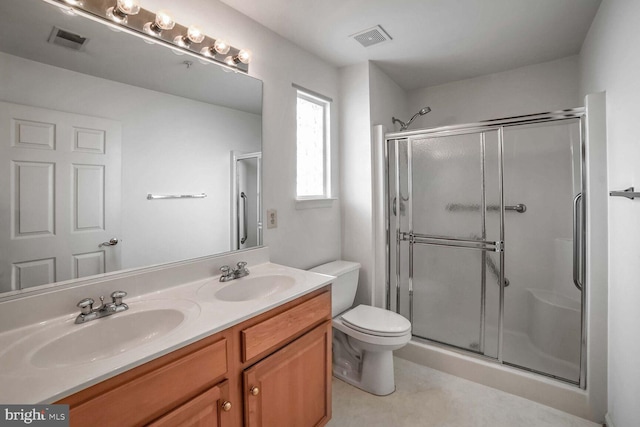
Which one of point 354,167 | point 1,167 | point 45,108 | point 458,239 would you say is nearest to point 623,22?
point 458,239

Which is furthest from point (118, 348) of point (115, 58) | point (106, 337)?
point (115, 58)

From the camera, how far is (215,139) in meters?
1.61

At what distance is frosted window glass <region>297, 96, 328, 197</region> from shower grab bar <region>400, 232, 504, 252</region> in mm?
813

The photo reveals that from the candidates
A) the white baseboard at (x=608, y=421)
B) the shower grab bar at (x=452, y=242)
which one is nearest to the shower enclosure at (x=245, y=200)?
the shower grab bar at (x=452, y=242)

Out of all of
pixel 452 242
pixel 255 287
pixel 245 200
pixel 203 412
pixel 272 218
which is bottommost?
pixel 203 412

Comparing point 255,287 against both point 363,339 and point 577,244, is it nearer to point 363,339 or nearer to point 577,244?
point 363,339

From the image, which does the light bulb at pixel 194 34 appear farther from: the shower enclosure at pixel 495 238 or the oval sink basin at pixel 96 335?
the shower enclosure at pixel 495 238

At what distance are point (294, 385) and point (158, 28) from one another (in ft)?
5.75

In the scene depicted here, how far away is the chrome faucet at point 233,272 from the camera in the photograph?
151 cm

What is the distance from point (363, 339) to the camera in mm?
1867

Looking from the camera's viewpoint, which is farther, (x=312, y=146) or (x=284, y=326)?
(x=312, y=146)

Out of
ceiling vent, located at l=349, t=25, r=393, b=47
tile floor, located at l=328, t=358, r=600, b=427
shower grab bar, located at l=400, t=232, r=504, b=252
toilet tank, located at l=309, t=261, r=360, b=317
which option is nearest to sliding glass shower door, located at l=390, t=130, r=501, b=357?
shower grab bar, located at l=400, t=232, r=504, b=252

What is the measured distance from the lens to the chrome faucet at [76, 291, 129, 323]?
1.04 metres

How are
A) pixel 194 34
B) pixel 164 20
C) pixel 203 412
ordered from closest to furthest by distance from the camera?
pixel 203 412 → pixel 164 20 → pixel 194 34
